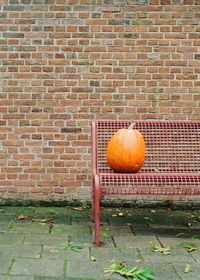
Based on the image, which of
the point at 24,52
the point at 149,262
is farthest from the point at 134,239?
the point at 24,52

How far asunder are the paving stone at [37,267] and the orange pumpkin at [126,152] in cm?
107

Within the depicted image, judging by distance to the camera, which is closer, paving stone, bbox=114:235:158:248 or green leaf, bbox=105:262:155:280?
green leaf, bbox=105:262:155:280

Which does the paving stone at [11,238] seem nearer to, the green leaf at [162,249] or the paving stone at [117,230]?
the paving stone at [117,230]

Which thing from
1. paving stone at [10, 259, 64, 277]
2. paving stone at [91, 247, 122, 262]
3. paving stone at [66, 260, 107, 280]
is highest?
paving stone at [10, 259, 64, 277]

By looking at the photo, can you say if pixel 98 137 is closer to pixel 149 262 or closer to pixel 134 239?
pixel 134 239

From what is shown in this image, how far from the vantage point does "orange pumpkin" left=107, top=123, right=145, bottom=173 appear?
12.6ft

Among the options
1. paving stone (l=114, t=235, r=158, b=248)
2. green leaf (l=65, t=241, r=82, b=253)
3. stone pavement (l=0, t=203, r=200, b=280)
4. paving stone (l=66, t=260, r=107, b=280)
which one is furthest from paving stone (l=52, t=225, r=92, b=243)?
paving stone (l=66, t=260, r=107, b=280)

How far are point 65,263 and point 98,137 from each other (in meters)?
1.64

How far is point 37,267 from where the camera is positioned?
3.00 meters

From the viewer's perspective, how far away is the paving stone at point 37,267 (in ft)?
9.49

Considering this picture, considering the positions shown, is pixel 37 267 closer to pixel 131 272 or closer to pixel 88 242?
pixel 131 272

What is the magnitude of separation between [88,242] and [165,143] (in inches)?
59.5

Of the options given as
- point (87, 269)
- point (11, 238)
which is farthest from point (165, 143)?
point (87, 269)

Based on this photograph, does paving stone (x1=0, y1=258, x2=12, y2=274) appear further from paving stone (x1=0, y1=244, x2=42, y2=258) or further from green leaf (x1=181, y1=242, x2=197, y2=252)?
green leaf (x1=181, y1=242, x2=197, y2=252)
